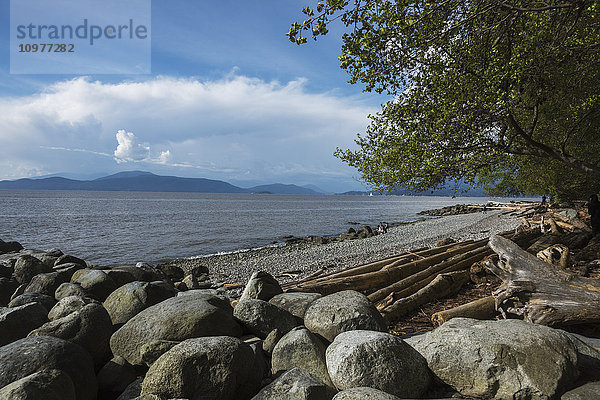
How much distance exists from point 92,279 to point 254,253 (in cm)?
1902

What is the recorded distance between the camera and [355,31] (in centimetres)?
A: 952

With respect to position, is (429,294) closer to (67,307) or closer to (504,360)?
(504,360)

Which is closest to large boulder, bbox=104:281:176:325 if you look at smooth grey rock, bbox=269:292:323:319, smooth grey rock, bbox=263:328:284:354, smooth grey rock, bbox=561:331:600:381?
smooth grey rock, bbox=269:292:323:319

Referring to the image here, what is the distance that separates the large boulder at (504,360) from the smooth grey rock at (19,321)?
25.1 ft

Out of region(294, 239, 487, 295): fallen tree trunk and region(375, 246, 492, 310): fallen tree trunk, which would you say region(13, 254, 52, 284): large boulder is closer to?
region(294, 239, 487, 295): fallen tree trunk

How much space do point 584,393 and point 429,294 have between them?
15.6 ft

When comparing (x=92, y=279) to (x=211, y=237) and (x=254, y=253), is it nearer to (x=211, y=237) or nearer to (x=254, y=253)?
(x=254, y=253)

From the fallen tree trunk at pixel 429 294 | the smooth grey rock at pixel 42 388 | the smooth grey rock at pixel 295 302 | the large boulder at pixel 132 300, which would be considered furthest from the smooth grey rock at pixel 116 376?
the fallen tree trunk at pixel 429 294

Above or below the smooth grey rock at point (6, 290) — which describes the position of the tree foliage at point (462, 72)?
above

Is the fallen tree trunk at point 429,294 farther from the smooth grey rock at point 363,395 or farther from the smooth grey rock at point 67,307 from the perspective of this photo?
the smooth grey rock at point 67,307

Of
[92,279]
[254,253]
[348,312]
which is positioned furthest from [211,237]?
[348,312]

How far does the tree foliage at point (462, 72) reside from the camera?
9.46 metres

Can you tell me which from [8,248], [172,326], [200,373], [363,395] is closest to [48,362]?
[172,326]

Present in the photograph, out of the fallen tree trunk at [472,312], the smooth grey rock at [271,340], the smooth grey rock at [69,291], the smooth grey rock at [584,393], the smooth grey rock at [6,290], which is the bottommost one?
the smooth grey rock at [6,290]
